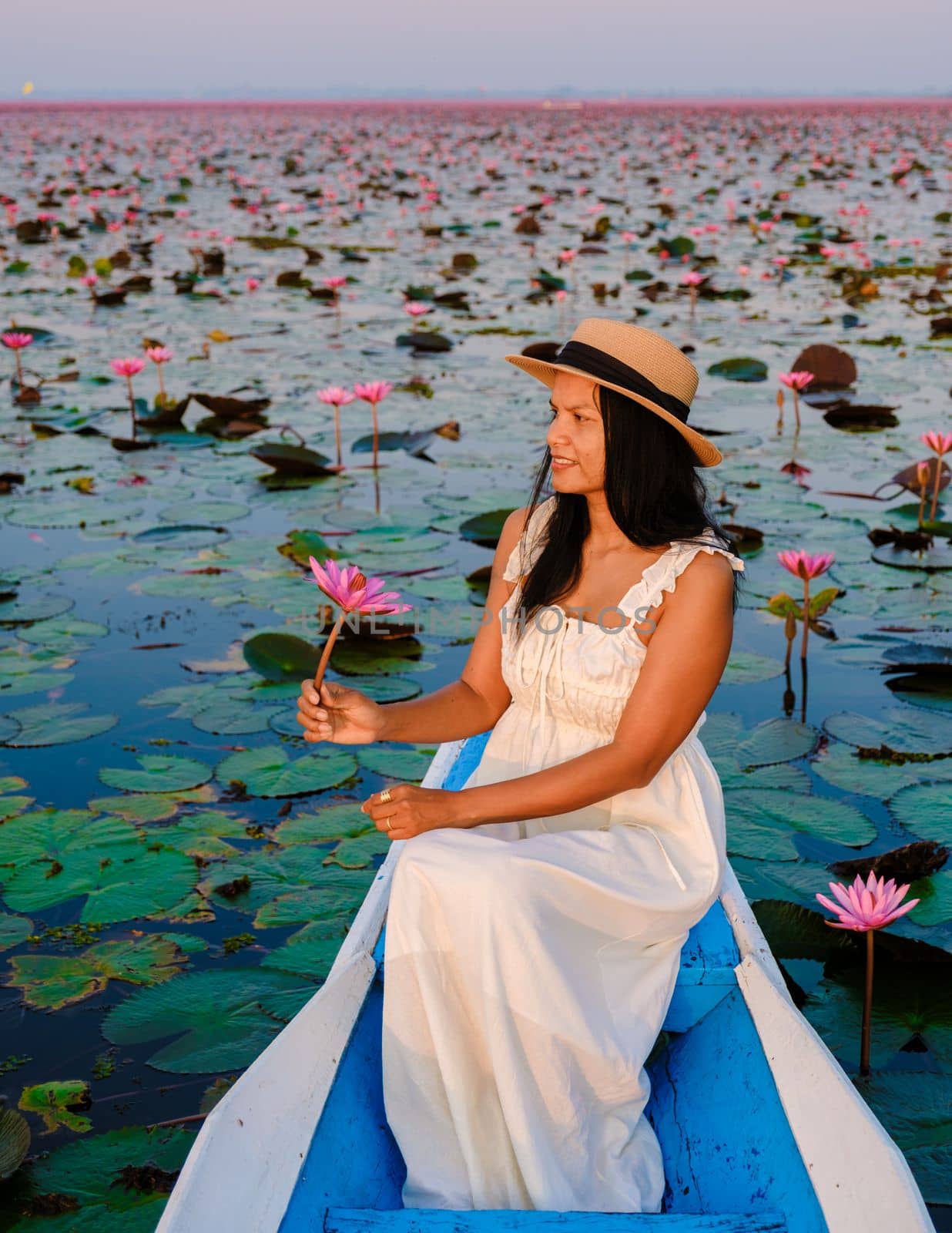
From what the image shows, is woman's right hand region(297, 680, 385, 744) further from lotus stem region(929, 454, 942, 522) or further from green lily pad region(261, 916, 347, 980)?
lotus stem region(929, 454, 942, 522)

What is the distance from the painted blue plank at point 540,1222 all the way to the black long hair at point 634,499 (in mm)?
906

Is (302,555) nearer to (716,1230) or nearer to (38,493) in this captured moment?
(38,493)

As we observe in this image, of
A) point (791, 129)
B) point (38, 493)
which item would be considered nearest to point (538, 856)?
point (38, 493)

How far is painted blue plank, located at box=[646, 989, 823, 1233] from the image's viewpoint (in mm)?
1583

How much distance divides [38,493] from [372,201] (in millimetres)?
14364

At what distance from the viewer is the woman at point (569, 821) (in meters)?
1.68

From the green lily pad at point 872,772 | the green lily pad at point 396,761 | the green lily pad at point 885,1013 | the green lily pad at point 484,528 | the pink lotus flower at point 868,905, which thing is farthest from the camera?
the green lily pad at point 484,528

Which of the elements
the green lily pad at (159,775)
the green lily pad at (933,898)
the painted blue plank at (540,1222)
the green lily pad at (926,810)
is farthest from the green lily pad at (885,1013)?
the green lily pad at (159,775)

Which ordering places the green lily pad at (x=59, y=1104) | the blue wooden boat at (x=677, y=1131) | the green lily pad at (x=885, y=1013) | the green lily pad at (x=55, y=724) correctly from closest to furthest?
the blue wooden boat at (x=677, y=1131), the green lily pad at (x=59, y=1104), the green lily pad at (x=885, y=1013), the green lily pad at (x=55, y=724)

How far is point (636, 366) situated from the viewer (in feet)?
6.45

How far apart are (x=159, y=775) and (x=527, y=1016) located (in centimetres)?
173

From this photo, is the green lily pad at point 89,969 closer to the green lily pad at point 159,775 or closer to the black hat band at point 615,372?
the green lily pad at point 159,775

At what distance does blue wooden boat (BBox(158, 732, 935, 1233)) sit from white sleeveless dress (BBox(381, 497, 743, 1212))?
0.07 m

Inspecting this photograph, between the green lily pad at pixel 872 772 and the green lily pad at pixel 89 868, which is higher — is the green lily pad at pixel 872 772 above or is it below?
above
